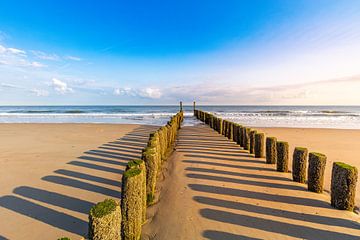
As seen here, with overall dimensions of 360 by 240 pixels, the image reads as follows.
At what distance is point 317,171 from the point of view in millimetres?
4504

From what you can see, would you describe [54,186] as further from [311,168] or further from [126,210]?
[311,168]

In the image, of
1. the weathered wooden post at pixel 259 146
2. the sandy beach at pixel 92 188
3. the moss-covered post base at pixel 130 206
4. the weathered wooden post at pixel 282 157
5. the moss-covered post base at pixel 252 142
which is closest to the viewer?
the moss-covered post base at pixel 130 206

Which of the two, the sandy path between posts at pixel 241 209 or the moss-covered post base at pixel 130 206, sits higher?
the moss-covered post base at pixel 130 206

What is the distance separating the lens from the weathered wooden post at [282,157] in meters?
5.73

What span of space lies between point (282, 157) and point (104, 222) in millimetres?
5286

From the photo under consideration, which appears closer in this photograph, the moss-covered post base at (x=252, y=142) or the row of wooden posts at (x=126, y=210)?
the row of wooden posts at (x=126, y=210)

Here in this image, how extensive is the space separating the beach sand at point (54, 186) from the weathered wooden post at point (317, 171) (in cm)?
459

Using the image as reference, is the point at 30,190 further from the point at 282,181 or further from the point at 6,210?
the point at 282,181

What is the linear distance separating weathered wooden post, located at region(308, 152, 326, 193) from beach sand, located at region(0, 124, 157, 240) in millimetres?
4585

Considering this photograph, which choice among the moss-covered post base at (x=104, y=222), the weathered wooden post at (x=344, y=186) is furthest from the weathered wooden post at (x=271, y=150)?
the moss-covered post base at (x=104, y=222)

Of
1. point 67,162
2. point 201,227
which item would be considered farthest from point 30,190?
point 201,227

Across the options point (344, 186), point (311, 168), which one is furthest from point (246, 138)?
point (344, 186)

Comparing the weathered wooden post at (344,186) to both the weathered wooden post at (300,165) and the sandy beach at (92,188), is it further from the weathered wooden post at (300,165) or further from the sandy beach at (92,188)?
the weathered wooden post at (300,165)

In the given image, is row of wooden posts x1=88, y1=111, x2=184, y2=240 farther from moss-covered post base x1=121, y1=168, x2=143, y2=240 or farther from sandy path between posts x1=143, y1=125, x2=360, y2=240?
sandy path between posts x1=143, y1=125, x2=360, y2=240
